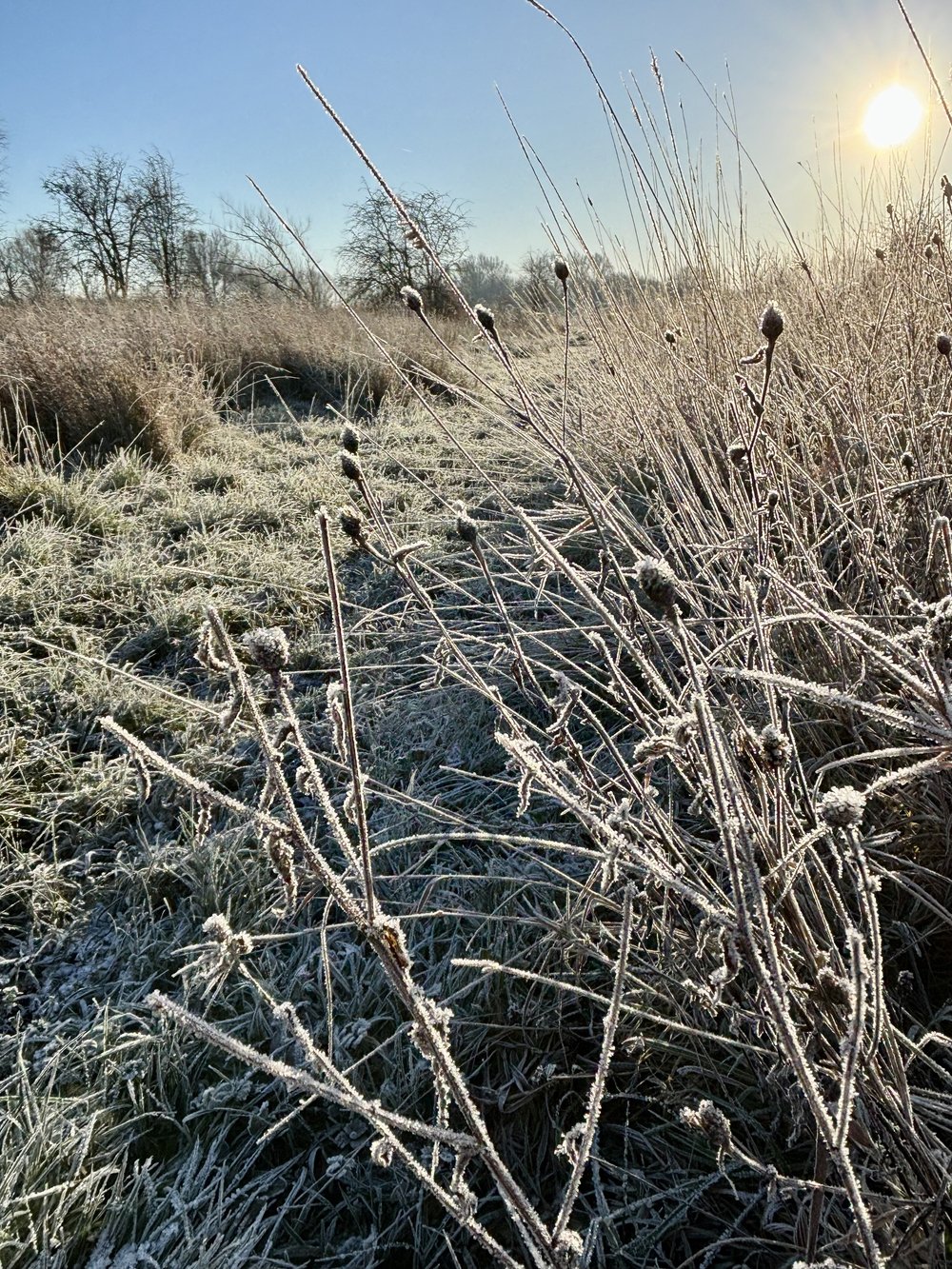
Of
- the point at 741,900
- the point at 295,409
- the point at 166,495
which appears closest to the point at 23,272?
the point at 295,409

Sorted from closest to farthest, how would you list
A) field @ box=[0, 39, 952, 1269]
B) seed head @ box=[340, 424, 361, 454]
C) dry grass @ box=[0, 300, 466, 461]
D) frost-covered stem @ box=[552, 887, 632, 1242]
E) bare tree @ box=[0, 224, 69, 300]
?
frost-covered stem @ box=[552, 887, 632, 1242], field @ box=[0, 39, 952, 1269], seed head @ box=[340, 424, 361, 454], dry grass @ box=[0, 300, 466, 461], bare tree @ box=[0, 224, 69, 300]

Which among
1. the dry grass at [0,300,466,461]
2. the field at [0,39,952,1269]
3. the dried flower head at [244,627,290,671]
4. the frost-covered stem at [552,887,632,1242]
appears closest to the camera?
the dried flower head at [244,627,290,671]

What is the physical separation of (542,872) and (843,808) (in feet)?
4.24

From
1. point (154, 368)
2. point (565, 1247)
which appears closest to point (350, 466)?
point (565, 1247)

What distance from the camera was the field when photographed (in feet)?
2.10

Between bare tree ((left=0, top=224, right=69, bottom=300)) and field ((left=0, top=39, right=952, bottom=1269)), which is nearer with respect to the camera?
field ((left=0, top=39, right=952, bottom=1269))

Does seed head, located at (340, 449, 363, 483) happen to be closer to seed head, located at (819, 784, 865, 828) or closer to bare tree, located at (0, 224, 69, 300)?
seed head, located at (819, 784, 865, 828)

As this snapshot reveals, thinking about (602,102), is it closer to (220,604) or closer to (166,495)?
(220,604)

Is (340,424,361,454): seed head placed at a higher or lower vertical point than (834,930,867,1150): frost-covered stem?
higher

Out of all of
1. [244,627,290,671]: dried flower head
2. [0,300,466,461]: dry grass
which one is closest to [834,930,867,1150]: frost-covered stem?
[244,627,290,671]: dried flower head

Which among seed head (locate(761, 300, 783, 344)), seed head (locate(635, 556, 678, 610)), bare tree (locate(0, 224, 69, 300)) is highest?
bare tree (locate(0, 224, 69, 300))

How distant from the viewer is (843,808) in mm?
454

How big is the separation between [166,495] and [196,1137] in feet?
11.8

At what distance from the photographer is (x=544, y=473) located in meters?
4.34
